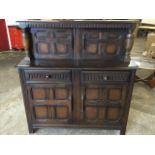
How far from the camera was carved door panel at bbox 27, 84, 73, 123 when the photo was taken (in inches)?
68.5

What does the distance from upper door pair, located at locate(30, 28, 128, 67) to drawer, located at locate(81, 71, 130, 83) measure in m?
0.09

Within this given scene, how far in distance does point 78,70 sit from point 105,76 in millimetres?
271

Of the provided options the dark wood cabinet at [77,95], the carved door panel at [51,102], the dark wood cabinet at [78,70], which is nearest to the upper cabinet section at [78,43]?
the dark wood cabinet at [78,70]

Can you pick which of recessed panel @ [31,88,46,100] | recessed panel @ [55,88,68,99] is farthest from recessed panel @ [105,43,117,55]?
recessed panel @ [31,88,46,100]

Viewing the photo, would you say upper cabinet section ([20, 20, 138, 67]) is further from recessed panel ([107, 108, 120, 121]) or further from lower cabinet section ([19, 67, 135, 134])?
recessed panel ([107, 108, 120, 121])

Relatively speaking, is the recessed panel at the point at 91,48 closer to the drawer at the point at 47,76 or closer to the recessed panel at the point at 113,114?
the drawer at the point at 47,76

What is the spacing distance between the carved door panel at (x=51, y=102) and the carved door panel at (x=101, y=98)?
0.59 feet

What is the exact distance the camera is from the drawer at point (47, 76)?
5.41 ft

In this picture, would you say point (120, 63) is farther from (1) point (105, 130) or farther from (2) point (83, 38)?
(1) point (105, 130)
